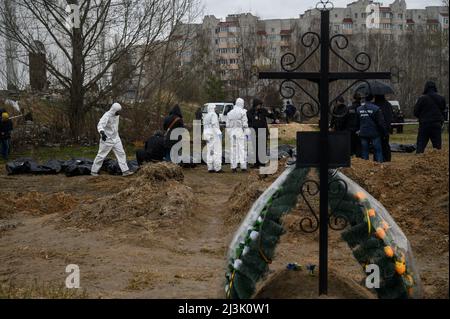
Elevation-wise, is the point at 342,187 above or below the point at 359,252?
above

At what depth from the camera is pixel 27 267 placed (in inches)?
309

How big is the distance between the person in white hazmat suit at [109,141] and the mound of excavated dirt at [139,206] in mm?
4856

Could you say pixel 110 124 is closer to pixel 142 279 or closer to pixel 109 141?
pixel 109 141

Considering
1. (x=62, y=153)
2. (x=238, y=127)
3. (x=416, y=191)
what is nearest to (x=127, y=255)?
(x=416, y=191)

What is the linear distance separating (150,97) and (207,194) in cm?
1575

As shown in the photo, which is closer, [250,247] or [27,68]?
[250,247]

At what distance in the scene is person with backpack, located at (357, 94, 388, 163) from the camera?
45.4 feet

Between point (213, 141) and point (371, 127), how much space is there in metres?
4.51

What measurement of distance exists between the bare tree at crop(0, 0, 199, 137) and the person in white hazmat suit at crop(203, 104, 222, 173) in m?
10.7

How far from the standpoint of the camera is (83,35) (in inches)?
1046

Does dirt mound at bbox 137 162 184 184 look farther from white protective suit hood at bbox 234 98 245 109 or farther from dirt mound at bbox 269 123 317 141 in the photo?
dirt mound at bbox 269 123 317 141

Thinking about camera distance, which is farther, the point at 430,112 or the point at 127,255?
the point at 430,112
